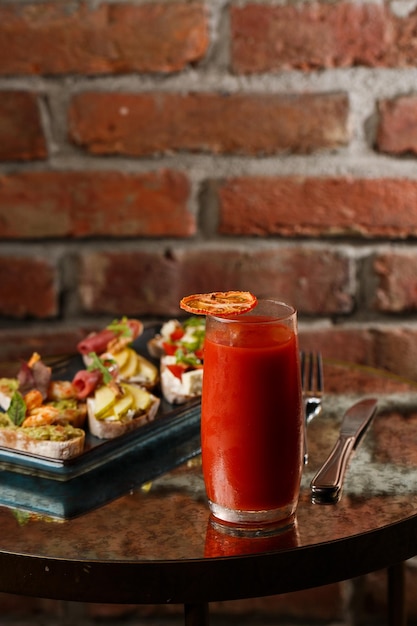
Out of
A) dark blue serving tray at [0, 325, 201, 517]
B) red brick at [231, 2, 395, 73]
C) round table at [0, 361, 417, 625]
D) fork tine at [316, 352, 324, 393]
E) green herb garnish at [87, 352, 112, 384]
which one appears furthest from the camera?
red brick at [231, 2, 395, 73]

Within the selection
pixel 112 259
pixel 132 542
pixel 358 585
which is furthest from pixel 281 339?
pixel 358 585

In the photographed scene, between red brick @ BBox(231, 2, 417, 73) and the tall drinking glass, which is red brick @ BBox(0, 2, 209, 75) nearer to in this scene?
red brick @ BBox(231, 2, 417, 73)

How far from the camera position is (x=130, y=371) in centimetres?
98

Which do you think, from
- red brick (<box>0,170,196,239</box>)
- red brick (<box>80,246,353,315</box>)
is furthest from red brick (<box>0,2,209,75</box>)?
red brick (<box>80,246,353,315</box>)

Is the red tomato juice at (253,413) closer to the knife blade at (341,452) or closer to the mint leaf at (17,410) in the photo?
the knife blade at (341,452)

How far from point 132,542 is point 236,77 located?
34.9 inches

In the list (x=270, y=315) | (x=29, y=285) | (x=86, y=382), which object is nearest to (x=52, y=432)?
(x=86, y=382)

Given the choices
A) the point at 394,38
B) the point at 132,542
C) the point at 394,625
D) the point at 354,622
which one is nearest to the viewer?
the point at 132,542

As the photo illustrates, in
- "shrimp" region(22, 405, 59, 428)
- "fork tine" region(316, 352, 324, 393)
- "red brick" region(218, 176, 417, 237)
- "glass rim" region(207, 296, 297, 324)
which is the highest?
"red brick" region(218, 176, 417, 237)

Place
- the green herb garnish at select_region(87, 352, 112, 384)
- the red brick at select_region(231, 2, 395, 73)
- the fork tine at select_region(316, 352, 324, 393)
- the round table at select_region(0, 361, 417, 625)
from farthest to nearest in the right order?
the red brick at select_region(231, 2, 395, 73) → the fork tine at select_region(316, 352, 324, 393) → the green herb garnish at select_region(87, 352, 112, 384) → the round table at select_region(0, 361, 417, 625)

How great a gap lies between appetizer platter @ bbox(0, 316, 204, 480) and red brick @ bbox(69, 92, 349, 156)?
485mm

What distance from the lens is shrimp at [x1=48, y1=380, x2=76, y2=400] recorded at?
35.7 inches

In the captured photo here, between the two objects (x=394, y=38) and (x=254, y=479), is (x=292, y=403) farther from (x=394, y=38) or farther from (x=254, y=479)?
(x=394, y=38)

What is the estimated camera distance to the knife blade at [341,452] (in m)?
0.75
